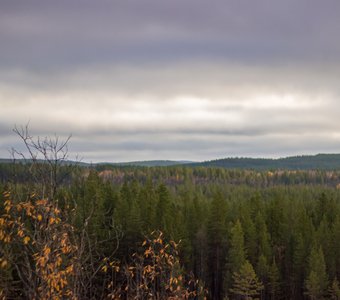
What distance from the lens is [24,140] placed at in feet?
26.2

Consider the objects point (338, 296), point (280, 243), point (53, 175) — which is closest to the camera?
point (53, 175)

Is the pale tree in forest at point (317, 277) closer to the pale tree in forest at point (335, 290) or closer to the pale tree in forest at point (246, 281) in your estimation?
the pale tree in forest at point (335, 290)

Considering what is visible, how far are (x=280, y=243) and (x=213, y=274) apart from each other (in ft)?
33.7

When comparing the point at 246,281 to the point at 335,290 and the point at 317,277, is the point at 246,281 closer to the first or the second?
the point at 317,277

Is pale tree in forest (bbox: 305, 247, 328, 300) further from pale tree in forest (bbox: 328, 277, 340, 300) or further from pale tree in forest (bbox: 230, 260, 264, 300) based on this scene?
pale tree in forest (bbox: 230, 260, 264, 300)

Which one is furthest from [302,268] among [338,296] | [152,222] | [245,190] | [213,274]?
[245,190]

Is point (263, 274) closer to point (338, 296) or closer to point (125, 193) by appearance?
point (338, 296)

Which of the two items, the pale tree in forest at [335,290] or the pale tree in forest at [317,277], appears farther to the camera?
the pale tree in forest at [317,277]

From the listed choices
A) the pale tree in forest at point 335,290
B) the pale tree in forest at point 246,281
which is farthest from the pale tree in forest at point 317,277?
the pale tree in forest at point 246,281

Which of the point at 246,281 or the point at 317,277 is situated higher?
the point at 317,277

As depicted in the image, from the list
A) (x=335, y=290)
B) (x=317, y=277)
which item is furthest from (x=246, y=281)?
(x=335, y=290)

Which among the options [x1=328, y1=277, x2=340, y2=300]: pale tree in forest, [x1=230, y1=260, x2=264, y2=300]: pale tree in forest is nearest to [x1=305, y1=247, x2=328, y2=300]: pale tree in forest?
[x1=328, y1=277, x2=340, y2=300]: pale tree in forest

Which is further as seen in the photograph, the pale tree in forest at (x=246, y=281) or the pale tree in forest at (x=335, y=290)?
the pale tree in forest at (x=246, y=281)

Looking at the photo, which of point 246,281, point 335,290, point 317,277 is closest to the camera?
point 335,290
